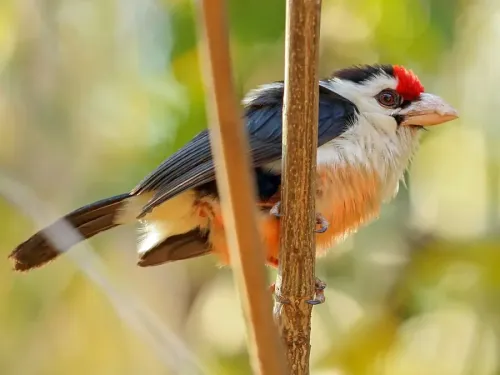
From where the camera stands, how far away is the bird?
2.19 meters

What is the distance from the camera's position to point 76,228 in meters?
2.29

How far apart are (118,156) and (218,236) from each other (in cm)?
165

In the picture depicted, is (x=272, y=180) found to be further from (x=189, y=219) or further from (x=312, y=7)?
(x=312, y=7)

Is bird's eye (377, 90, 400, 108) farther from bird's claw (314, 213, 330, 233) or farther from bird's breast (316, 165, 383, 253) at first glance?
bird's claw (314, 213, 330, 233)

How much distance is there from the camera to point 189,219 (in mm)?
2391

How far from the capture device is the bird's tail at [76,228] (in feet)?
7.24

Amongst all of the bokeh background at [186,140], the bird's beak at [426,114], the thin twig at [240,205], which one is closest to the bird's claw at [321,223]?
the bird's beak at [426,114]

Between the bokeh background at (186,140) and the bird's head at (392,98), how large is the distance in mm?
461

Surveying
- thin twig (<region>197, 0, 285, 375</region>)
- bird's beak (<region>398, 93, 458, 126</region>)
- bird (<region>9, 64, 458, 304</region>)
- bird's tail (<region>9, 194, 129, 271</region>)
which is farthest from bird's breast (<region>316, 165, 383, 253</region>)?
thin twig (<region>197, 0, 285, 375</region>)

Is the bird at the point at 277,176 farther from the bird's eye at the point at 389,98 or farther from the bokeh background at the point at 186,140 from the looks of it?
the bokeh background at the point at 186,140

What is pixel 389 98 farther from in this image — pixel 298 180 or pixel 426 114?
pixel 298 180

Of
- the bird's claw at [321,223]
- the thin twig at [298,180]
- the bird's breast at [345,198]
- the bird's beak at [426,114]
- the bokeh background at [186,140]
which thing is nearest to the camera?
the thin twig at [298,180]

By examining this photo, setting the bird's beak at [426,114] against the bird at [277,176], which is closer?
the bird at [277,176]

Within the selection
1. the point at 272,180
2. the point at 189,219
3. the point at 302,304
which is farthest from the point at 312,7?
the point at 189,219
